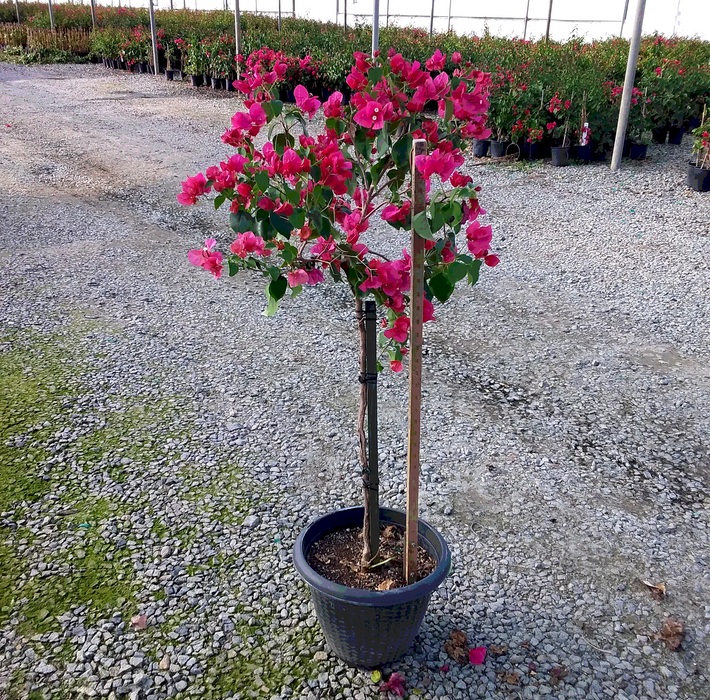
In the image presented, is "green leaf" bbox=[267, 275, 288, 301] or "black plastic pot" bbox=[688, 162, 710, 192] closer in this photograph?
"green leaf" bbox=[267, 275, 288, 301]

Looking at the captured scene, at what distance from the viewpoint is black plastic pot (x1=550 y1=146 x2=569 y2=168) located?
854 cm

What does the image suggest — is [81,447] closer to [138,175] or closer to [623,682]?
[623,682]

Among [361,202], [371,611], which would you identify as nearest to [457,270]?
[361,202]

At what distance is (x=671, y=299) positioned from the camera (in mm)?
4785

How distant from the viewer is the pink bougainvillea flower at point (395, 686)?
1978 mm

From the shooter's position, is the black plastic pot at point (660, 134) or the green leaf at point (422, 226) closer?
the green leaf at point (422, 226)

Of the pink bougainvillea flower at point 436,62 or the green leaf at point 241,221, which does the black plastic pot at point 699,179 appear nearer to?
the pink bougainvillea flower at point 436,62

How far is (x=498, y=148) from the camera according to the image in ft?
29.9

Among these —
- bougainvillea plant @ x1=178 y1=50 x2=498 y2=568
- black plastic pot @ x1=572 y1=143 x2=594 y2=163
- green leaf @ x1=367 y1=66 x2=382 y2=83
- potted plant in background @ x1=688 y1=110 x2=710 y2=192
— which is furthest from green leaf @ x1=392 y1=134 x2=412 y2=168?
black plastic pot @ x1=572 y1=143 x2=594 y2=163

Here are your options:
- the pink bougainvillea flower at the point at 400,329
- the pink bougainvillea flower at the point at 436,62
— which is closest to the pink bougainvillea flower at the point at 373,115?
the pink bougainvillea flower at the point at 436,62

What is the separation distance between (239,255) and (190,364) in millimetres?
2318

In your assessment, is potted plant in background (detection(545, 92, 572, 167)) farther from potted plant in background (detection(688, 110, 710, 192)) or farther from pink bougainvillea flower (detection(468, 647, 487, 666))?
pink bougainvillea flower (detection(468, 647, 487, 666))

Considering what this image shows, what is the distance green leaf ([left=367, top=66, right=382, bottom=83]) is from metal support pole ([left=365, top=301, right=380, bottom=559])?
586mm

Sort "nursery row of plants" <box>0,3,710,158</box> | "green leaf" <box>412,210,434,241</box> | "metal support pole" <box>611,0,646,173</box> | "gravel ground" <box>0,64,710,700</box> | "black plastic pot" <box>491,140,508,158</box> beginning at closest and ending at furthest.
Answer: "green leaf" <box>412,210,434,241</box> < "gravel ground" <box>0,64,710,700</box> < "metal support pole" <box>611,0,646,173</box> < "nursery row of plants" <box>0,3,710,158</box> < "black plastic pot" <box>491,140,508,158</box>
